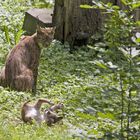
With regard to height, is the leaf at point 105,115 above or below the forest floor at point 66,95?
above

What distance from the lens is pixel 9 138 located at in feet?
22.7

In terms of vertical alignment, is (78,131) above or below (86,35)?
above

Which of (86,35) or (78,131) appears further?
(86,35)

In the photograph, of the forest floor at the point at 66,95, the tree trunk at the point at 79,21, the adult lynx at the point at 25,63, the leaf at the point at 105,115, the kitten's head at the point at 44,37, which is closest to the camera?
the leaf at the point at 105,115

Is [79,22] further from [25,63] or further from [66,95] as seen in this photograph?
[66,95]

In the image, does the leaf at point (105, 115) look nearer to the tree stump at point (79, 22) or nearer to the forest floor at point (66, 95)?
A: the forest floor at point (66, 95)

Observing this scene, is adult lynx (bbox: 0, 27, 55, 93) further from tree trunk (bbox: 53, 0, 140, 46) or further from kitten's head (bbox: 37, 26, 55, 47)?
tree trunk (bbox: 53, 0, 140, 46)

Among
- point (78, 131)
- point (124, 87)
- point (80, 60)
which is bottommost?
point (80, 60)

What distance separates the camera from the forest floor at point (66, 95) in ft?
17.0

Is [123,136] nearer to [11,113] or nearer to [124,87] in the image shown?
[124,87]

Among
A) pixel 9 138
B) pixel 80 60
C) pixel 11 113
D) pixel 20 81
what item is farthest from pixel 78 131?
pixel 80 60

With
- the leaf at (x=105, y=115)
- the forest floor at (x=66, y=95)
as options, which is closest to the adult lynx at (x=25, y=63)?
the forest floor at (x=66, y=95)

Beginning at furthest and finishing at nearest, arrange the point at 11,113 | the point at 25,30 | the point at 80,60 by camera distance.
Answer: the point at 25,30 → the point at 80,60 → the point at 11,113

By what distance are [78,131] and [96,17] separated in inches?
281
